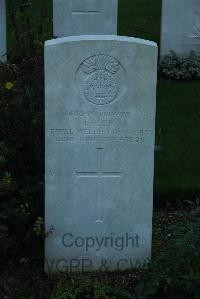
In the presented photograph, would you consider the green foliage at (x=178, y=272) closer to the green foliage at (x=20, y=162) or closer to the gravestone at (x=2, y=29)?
the green foliage at (x=20, y=162)

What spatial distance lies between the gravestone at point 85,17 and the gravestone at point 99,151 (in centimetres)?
497

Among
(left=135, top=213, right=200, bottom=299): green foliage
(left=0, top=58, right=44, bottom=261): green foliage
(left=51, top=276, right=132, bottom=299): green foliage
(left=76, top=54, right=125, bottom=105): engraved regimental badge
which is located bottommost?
(left=51, top=276, right=132, bottom=299): green foliage

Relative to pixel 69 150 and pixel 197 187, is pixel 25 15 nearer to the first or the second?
pixel 197 187

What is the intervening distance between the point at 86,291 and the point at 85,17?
18.5 ft

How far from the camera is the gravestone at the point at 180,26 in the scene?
9531mm

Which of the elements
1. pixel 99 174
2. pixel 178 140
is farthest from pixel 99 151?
pixel 178 140

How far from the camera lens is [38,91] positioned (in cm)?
544

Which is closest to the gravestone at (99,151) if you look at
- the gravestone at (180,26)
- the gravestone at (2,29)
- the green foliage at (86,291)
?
the green foliage at (86,291)

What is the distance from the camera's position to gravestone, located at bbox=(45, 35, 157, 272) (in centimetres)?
407

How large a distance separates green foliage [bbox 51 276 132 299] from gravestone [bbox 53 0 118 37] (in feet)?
17.8

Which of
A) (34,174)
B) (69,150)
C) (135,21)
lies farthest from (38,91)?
(135,21)

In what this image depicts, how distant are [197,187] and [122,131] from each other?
1602mm

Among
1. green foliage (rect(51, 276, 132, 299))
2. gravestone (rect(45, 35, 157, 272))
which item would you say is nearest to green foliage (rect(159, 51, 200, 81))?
gravestone (rect(45, 35, 157, 272))

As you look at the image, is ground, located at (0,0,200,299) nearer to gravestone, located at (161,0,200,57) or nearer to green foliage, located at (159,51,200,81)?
green foliage, located at (159,51,200,81)
